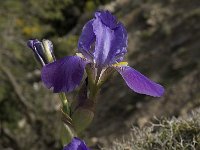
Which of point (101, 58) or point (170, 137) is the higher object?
point (101, 58)

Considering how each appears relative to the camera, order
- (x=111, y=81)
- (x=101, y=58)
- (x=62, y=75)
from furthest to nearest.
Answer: (x=111, y=81) < (x=101, y=58) < (x=62, y=75)

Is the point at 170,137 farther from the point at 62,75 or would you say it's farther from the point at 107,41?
the point at 62,75

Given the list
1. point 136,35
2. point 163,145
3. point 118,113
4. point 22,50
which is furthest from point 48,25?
point 163,145

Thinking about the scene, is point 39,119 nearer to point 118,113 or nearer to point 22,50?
point 118,113

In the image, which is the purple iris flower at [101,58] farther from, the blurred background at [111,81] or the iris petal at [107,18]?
the blurred background at [111,81]

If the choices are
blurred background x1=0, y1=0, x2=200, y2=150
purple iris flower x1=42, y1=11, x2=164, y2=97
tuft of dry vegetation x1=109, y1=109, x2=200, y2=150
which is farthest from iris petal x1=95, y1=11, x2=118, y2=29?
blurred background x1=0, y1=0, x2=200, y2=150

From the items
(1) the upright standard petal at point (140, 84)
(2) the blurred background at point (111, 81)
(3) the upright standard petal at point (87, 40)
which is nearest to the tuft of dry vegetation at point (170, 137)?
(1) the upright standard petal at point (140, 84)

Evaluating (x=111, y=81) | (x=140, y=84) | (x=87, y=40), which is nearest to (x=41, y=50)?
(x=87, y=40)

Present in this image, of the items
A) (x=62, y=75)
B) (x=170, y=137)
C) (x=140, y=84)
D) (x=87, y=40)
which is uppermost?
(x=87, y=40)
